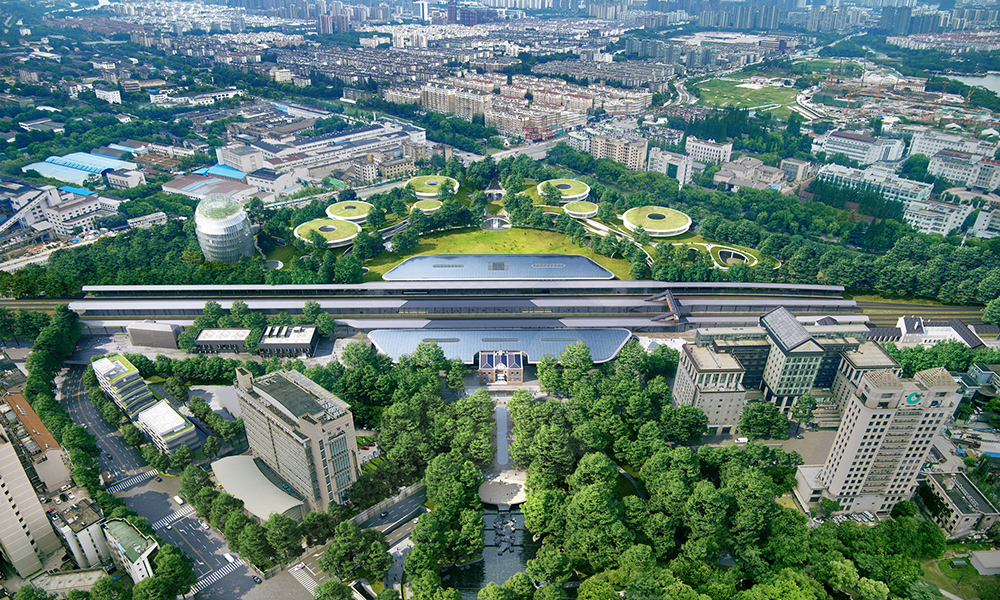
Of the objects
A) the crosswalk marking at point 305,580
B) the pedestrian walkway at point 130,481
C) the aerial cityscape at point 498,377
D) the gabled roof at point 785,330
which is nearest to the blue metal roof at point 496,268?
the aerial cityscape at point 498,377

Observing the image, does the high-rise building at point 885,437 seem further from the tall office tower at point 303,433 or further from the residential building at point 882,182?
the residential building at point 882,182

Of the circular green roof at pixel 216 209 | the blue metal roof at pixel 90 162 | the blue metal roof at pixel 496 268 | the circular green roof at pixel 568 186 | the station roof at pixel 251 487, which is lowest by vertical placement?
Answer: the station roof at pixel 251 487

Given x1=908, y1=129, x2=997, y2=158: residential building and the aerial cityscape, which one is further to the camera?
x1=908, y1=129, x2=997, y2=158: residential building

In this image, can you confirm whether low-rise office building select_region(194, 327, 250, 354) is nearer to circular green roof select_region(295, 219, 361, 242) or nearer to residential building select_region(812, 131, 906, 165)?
circular green roof select_region(295, 219, 361, 242)

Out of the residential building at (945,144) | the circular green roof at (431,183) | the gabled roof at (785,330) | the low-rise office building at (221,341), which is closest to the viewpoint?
the gabled roof at (785,330)

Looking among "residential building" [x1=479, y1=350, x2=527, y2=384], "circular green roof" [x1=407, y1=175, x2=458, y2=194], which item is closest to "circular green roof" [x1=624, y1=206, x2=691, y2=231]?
"circular green roof" [x1=407, y1=175, x2=458, y2=194]

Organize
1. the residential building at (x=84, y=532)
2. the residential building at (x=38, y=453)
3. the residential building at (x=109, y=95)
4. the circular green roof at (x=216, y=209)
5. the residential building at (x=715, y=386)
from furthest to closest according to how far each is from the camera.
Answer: the residential building at (x=109, y=95)
the circular green roof at (x=216, y=209)
the residential building at (x=715, y=386)
the residential building at (x=38, y=453)
the residential building at (x=84, y=532)

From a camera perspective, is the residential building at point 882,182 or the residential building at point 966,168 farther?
the residential building at point 966,168

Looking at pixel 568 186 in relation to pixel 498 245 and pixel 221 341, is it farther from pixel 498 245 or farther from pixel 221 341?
pixel 221 341

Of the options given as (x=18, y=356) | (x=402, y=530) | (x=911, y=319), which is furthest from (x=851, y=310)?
(x=18, y=356)
